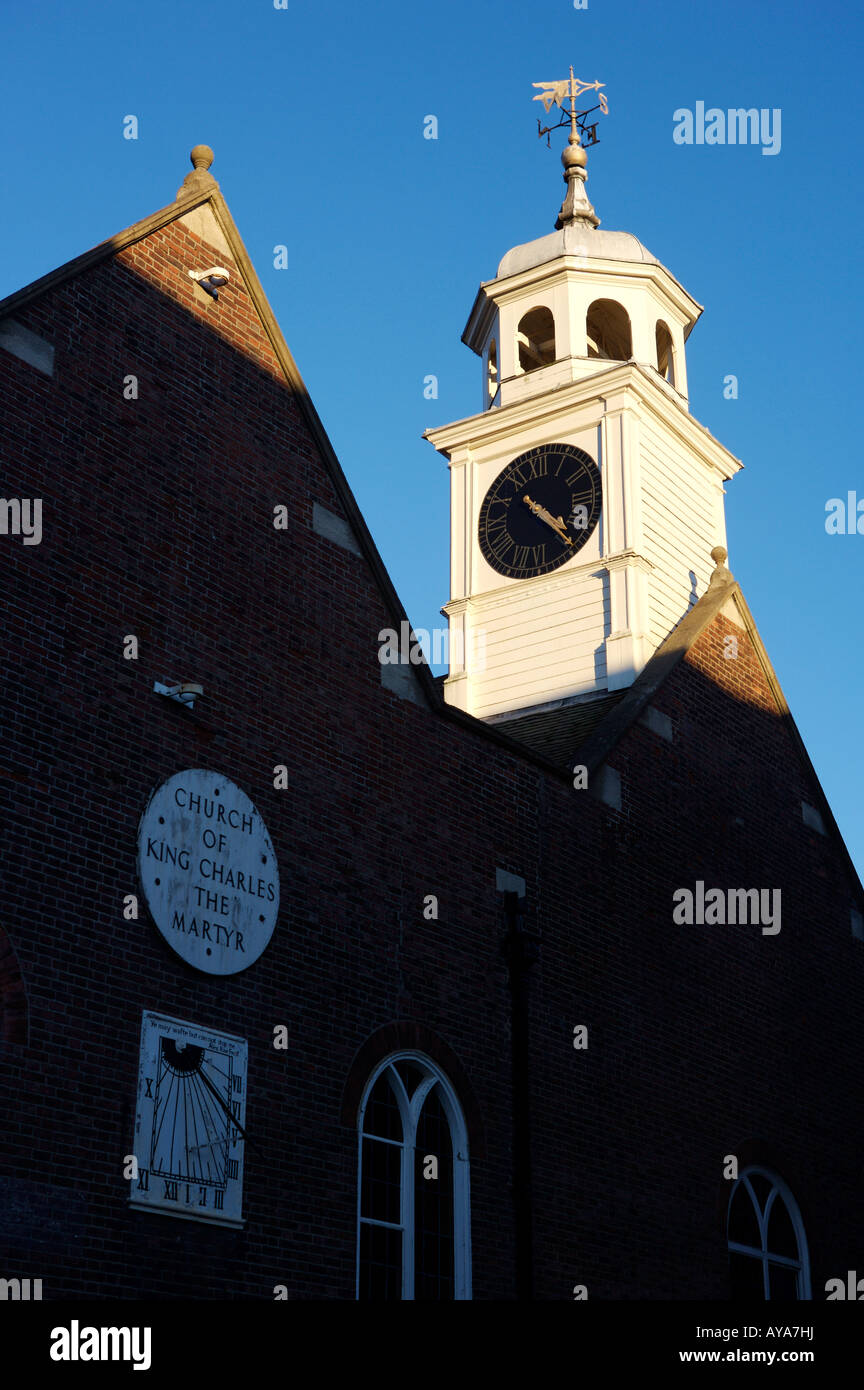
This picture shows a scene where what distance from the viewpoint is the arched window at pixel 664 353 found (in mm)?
31875

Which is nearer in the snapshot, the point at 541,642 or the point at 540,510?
the point at 541,642

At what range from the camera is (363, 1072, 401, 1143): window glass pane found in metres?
14.9

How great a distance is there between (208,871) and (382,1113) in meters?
2.88

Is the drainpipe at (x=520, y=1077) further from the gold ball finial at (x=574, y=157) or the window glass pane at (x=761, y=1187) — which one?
the gold ball finial at (x=574, y=157)

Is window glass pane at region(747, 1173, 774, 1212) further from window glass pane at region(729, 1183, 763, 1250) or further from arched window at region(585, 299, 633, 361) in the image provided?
arched window at region(585, 299, 633, 361)

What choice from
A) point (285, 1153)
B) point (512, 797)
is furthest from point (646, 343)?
point (285, 1153)

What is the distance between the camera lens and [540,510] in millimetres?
29297

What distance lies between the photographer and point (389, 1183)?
1484 cm

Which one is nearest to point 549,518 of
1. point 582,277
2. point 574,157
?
point 582,277

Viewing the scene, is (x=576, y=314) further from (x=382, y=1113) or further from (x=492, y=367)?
(x=382, y=1113)

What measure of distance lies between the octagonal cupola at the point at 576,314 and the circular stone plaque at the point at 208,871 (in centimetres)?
1742

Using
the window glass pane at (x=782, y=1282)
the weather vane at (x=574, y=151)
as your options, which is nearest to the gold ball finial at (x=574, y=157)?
the weather vane at (x=574, y=151)

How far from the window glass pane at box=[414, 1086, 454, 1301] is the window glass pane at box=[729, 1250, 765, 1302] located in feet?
15.7
